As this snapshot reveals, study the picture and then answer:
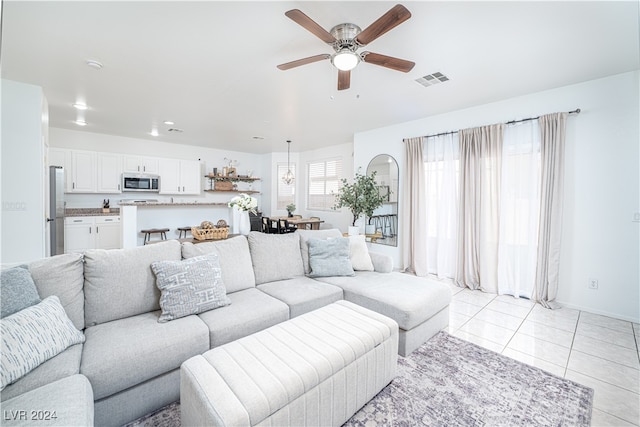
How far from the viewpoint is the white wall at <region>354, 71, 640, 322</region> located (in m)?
2.97

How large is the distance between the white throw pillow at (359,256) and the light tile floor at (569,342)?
42.9 inches

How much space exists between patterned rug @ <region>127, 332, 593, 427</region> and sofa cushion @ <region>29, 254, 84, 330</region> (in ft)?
2.70

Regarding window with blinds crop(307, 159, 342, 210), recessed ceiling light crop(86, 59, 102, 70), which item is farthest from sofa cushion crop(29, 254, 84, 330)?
window with blinds crop(307, 159, 342, 210)

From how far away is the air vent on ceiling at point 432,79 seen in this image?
308cm

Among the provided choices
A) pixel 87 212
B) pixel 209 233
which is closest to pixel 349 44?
pixel 209 233

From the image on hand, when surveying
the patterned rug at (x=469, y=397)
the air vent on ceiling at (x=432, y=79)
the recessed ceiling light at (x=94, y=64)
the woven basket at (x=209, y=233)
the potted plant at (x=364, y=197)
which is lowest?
the patterned rug at (x=469, y=397)

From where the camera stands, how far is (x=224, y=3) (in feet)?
6.50

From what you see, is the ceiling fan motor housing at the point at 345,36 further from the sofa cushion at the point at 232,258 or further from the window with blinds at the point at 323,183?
the window with blinds at the point at 323,183

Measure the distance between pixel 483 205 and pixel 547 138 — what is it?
43.5 inches

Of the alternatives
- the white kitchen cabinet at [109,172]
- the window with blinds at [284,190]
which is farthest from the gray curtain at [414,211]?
the white kitchen cabinet at [109,172]

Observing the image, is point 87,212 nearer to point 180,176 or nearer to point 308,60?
point 180,176

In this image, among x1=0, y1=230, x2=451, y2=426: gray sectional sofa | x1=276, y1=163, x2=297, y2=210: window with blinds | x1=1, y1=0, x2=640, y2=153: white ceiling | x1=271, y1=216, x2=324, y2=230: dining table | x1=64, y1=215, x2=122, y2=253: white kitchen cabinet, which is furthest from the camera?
x1=276, y1=163, x2=297, y2=210: window with blinds

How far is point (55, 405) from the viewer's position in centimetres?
110

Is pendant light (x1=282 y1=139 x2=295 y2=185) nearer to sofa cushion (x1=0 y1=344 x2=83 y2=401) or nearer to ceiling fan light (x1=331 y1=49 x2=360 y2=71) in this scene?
ceiling fan light (x1=331 y1=49 x2=360 y2=71)
